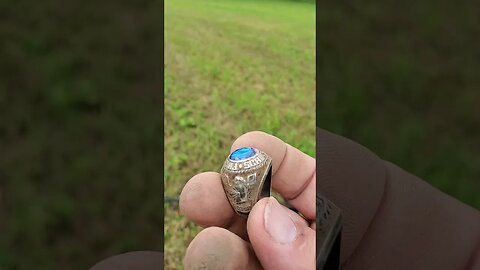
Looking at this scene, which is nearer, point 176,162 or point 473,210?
point 176,162

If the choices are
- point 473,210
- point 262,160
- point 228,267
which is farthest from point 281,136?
point 473,210

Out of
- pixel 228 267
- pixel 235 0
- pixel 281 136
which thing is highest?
pixel 235 0

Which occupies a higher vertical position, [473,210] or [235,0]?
[235,0]

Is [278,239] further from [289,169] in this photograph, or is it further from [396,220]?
[396,220]

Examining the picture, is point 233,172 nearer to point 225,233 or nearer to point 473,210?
point 225,233

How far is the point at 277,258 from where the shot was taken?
50 centimetres

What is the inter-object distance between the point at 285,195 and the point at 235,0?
20cm

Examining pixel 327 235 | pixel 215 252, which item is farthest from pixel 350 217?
pixel 215 252

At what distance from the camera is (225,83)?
0.51 m

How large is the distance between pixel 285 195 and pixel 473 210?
227mm
